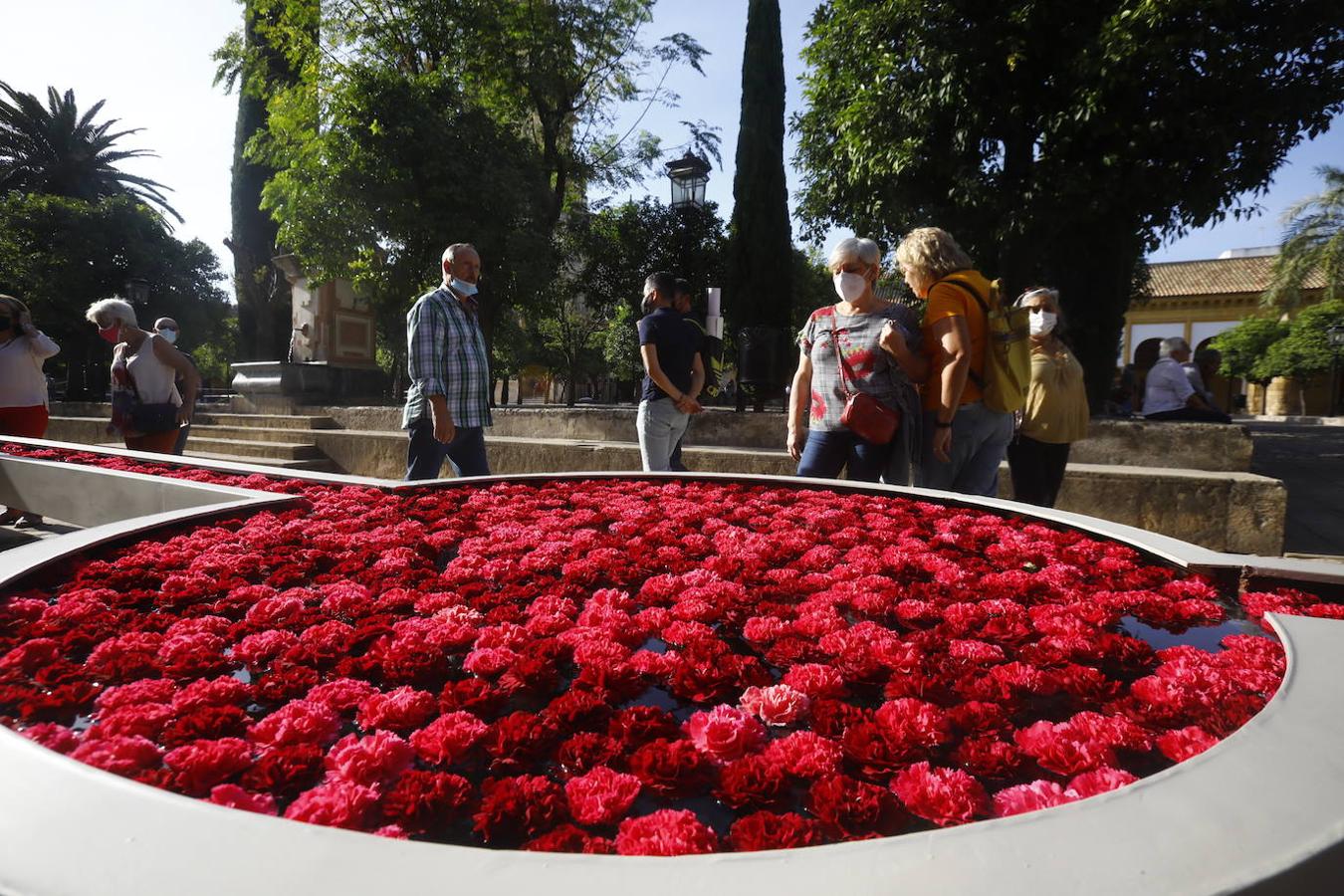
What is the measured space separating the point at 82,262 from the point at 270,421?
19646 mm

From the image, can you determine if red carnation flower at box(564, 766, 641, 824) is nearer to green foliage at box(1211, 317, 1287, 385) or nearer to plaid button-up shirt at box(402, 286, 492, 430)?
plaid button-up shirt at box(402, 286, 492, 430)

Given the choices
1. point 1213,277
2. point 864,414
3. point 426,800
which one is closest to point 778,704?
point 426,800

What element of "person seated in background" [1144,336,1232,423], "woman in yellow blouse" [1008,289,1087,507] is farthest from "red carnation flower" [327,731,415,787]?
"person seated in background" [1144,336,1232,423]

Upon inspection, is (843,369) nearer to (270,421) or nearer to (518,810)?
(518,810)

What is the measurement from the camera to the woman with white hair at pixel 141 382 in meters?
5.21

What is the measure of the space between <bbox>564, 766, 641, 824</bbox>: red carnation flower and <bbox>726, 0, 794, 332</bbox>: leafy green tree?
1468 cm

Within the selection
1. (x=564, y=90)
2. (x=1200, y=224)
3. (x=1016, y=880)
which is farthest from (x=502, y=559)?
(x=564, y=90)

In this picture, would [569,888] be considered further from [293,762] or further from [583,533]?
[583,533]

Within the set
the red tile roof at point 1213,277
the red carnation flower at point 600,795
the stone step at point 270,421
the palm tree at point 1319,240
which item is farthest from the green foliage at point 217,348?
the red tile roof at point 1213,277

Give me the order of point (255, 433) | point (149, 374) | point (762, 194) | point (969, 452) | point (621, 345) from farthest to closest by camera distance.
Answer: point (621, 345) → point (762, 194) → point (255, 433) → point (149, 374) → point (969, 452)

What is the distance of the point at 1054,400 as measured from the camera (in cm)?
394

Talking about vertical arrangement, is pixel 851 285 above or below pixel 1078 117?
below

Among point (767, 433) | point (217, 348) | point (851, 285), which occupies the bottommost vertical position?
point (767, 433)

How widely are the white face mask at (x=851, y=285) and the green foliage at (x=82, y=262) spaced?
→ 23.1m
